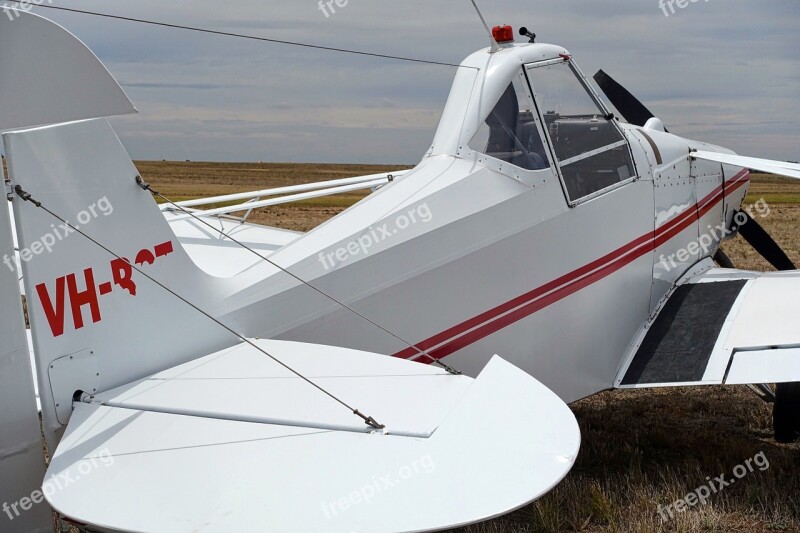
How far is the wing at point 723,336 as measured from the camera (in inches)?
218

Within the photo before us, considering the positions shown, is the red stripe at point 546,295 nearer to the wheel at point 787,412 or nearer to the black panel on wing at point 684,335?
the black panel on wing at point 684,335

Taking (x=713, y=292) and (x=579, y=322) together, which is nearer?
(x=579, y=322)

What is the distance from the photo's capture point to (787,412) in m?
6.61

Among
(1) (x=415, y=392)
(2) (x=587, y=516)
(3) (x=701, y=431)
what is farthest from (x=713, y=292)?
(1) (x=415, y=392)

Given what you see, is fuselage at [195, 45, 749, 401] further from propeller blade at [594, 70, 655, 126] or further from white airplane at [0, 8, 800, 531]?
propeller blade at [594, 70, 655, 126]

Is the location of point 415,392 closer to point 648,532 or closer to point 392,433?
point 392,433

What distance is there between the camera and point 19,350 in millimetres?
3479

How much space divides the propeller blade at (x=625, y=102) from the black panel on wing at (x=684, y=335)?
3.12m

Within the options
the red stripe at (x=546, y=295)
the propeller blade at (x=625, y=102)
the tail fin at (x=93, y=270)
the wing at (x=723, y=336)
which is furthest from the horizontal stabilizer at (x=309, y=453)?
the propeller blade at (x=625, y=102)

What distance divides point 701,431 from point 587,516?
97.9 inches

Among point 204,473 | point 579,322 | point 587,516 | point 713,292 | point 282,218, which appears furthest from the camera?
point 282,218

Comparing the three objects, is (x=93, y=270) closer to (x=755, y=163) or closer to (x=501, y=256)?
(x=501, y=256)

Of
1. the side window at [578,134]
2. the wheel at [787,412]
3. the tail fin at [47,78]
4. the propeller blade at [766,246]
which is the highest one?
the tail fin at [47,78]

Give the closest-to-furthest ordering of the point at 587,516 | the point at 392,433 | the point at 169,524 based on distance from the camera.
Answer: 1. the point at 169,524
2. the point at 392,433
3. the point at 587,516
